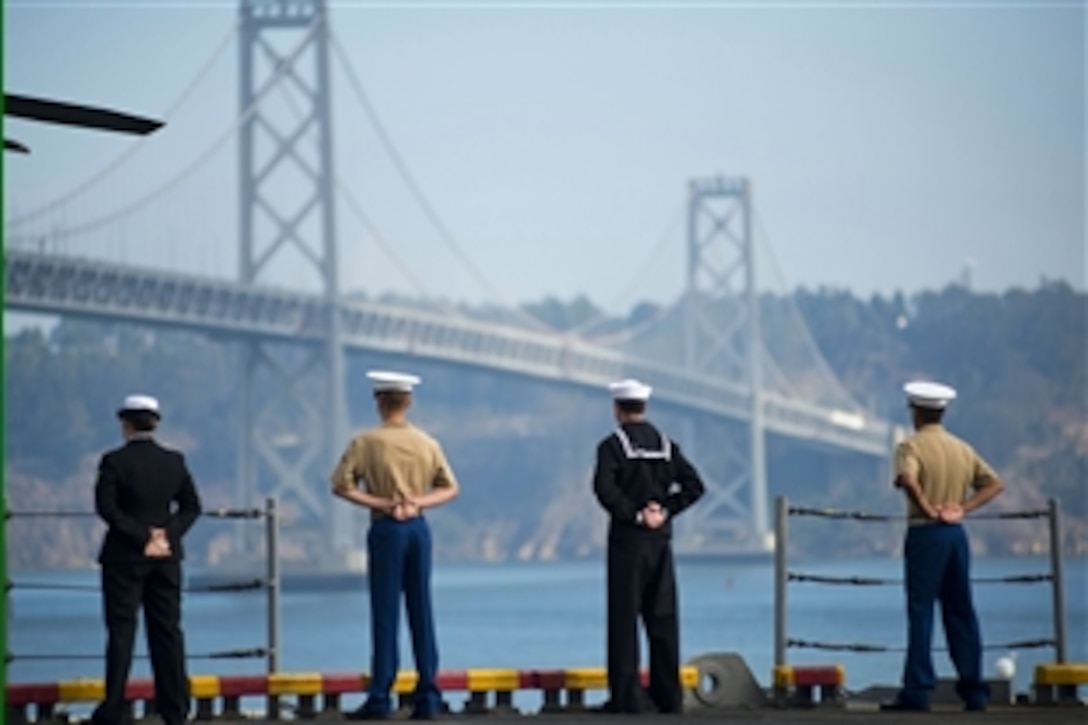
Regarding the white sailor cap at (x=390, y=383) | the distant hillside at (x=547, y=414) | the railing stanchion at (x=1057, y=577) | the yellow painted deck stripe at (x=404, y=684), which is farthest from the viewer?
the distant hillside at (x=547, y=414)

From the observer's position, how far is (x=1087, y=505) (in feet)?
337

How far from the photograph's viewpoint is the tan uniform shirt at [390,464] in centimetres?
922

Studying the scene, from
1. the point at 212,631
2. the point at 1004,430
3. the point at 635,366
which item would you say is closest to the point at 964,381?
the point at 1004,430

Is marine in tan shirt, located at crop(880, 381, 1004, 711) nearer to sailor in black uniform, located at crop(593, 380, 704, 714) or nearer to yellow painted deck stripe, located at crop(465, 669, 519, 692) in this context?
sailor in black uniform, located at crop(593, 380, 704, 714)

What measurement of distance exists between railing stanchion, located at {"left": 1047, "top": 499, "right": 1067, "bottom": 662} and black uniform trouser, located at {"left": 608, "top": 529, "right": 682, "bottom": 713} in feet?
5.33

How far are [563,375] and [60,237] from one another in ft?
41.5

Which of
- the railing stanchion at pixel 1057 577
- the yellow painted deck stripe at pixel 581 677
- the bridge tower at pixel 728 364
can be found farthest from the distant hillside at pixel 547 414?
the yellow painted deck stripe at pixel 581 677

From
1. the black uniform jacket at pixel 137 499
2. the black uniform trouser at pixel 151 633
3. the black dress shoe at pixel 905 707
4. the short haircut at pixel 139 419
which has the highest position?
the short haircut at pixel 139 419

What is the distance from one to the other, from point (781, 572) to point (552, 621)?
61.8 metres

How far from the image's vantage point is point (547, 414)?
110 meters

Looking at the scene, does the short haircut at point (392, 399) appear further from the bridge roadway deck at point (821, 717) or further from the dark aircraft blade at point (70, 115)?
the dark aircraft blade at point (70, 115)

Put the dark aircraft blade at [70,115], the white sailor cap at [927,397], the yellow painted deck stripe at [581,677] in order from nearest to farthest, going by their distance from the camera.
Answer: the dark aircraft blade at [70,115] → the white sailor cap at [927,397] → the yellow painted deck stripe at [581,677]

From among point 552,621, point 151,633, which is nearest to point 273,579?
point 151,633

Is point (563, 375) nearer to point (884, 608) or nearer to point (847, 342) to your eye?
point (884, 608)
